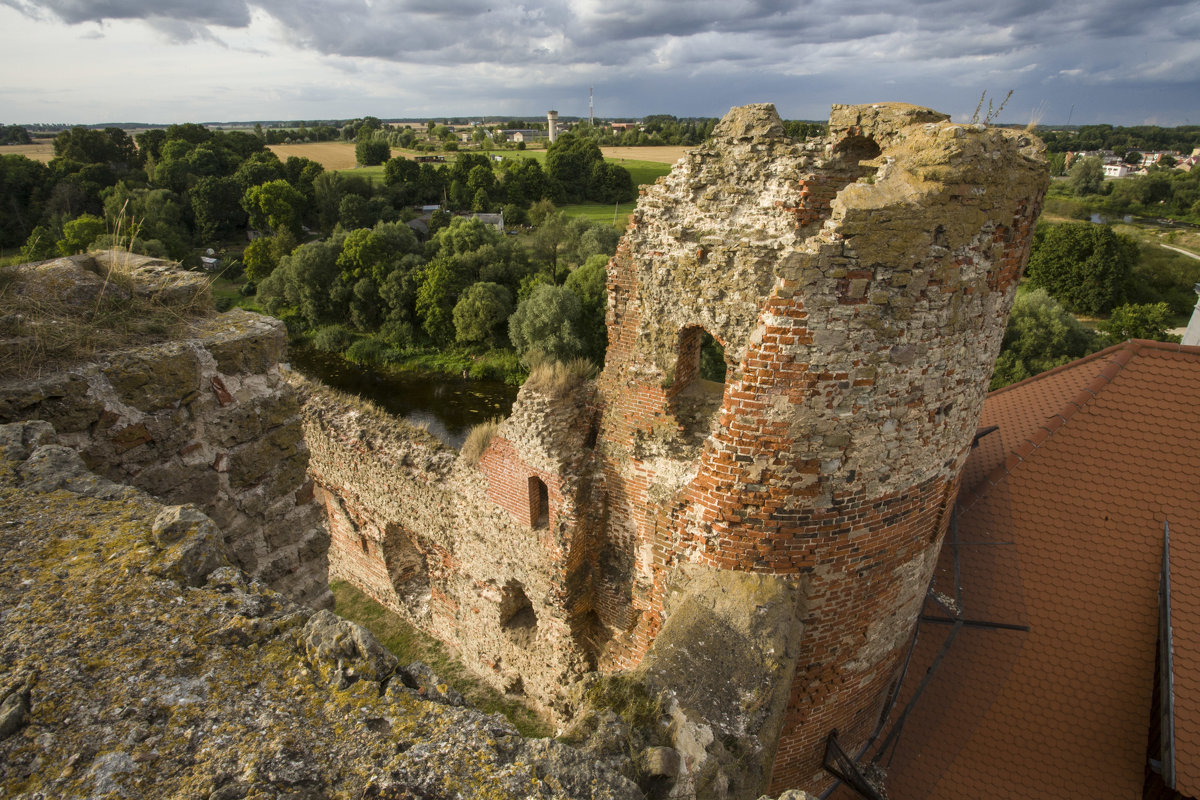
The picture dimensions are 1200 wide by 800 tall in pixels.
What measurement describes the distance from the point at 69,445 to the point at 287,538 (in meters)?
1.67

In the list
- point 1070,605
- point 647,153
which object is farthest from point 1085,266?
point 647,153

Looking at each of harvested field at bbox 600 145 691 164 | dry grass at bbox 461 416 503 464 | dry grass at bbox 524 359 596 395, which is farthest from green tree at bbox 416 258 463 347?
harvested field at bbox 600 145 691 164

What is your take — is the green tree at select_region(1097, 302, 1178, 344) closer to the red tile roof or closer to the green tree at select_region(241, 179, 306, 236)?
the red tile roof

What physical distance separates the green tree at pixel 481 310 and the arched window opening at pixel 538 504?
20.6m

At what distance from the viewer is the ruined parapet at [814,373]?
149 inches

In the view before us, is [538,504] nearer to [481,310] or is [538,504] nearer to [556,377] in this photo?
[556,377]

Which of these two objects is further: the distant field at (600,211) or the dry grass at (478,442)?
the distant field at (600,211)

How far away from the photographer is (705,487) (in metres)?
4.50

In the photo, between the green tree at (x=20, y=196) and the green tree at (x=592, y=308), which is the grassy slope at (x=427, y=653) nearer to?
the green tree at (x=592, y=308)

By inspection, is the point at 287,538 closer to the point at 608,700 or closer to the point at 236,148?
the point at 608,700

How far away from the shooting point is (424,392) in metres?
26.8

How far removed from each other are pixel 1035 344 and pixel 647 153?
58132mm

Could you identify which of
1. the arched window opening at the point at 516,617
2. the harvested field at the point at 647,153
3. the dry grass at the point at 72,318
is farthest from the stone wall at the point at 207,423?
the harvested field at the point at 647,153

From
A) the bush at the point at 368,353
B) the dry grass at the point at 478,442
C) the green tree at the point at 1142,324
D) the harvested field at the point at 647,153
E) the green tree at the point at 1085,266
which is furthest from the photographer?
the harvested field at the point at 647,153
